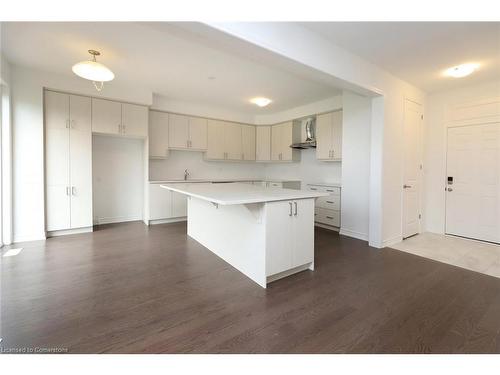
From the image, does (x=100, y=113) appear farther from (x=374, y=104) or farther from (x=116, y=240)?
(x=374, y=104)

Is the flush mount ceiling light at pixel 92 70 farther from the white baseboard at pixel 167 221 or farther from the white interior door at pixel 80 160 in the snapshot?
the white baseboard at pixel 167 221

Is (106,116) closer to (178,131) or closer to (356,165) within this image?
(178,131)

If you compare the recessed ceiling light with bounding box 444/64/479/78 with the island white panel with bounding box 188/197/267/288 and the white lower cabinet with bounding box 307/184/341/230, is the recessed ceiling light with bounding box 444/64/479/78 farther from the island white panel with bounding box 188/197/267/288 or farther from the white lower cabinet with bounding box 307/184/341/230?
the island white panel with bounding box 188/197/267/288

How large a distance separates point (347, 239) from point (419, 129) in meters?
2.34

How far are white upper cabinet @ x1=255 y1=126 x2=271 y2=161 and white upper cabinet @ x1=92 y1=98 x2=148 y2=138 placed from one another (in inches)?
115

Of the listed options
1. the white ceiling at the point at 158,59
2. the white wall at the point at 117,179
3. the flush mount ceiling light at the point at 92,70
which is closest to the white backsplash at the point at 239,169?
the white wall at the point at 117,179

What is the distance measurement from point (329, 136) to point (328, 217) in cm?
165

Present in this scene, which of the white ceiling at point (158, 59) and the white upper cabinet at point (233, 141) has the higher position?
the white ceiling at point (158, 59)

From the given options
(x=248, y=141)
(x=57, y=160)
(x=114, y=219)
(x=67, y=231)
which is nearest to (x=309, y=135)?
(x=248, y=141)

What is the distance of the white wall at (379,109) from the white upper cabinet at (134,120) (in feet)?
11.1

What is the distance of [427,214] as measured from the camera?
4.43m

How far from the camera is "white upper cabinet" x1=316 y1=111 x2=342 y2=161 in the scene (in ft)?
15.1

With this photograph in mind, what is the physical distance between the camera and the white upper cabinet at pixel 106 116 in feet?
13.5
